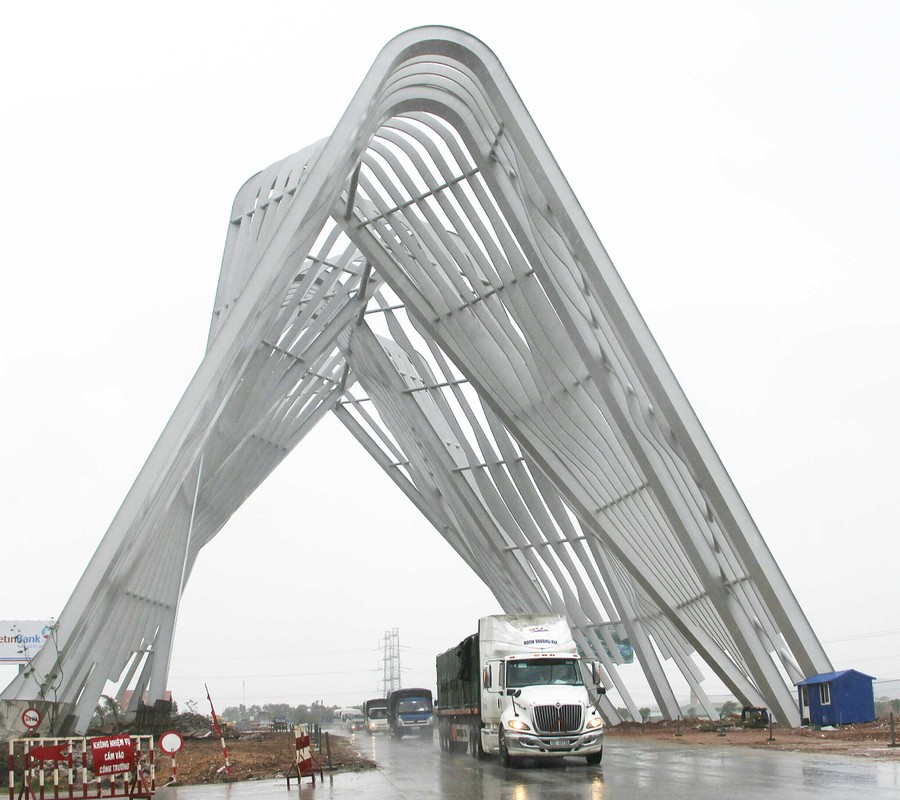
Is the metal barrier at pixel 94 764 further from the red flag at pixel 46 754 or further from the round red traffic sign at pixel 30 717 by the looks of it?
the round red traffic sign at pixel 30 717

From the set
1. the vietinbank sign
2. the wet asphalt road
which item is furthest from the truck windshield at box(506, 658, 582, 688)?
the vietinbank sign

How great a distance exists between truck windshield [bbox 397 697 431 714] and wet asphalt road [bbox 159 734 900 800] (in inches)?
1197

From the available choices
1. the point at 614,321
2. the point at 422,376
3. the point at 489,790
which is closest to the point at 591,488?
the point at 614,321

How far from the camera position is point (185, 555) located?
34531 mm

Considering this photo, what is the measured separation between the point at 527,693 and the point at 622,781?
3593 mm

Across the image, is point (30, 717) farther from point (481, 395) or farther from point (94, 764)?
point (481, 395)

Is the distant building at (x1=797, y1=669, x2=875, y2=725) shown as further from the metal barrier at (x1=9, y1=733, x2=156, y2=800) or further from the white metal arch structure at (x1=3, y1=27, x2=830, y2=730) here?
the metal barrier at (x1=9, y1=733, x2=156, y2=800)

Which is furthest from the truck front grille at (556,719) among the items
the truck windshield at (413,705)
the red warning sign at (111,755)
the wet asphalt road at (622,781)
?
the truck windshield at (413,705)

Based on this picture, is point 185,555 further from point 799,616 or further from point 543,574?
point 799,616

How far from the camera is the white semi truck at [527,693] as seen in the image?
17547 mm

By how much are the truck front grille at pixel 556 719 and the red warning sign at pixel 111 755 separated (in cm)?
621

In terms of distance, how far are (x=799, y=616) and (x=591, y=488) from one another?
6.71 meters

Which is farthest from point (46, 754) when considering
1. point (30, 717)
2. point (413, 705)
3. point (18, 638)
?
point (18, 638)

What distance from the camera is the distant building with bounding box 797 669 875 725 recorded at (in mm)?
24828
